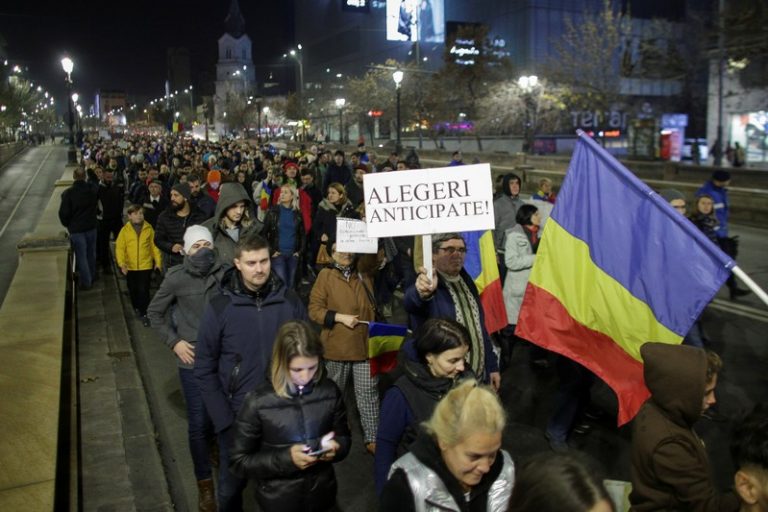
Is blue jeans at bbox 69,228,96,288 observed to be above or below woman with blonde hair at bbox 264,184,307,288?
below

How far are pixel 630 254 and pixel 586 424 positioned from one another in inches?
97.3

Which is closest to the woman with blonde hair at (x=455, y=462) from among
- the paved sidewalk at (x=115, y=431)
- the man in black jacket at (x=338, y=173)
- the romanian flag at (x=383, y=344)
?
the romanian flag at (x=383, y=344)

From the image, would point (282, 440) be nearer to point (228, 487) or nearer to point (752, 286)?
point (228, 487)

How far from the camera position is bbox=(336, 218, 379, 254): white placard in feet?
18.6

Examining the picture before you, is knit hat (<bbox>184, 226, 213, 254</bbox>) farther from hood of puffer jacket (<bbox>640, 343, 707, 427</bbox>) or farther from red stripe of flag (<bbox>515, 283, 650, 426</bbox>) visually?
hood of puffer jacket (<bbox>640, 343, 707, 427</bbox>)

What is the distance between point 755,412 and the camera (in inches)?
118

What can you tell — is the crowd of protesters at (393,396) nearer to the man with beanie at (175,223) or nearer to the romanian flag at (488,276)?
the romanian flag at (488,276)

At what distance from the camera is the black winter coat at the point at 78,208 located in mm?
10875

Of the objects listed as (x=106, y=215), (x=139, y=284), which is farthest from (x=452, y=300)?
(x=106, y=215)

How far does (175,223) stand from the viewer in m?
8.49

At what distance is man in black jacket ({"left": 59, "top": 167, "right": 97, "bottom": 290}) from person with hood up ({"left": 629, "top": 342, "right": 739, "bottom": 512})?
32.5 feet

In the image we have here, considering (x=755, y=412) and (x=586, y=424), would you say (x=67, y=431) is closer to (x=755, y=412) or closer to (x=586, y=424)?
(x=586, y=424)

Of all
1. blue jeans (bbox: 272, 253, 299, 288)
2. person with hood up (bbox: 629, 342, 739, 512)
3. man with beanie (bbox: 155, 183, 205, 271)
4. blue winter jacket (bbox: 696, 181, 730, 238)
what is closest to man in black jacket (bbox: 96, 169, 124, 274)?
man with beanie (bbox: 155, 183, 205, 271)

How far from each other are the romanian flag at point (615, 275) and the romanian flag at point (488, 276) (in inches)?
53.0
